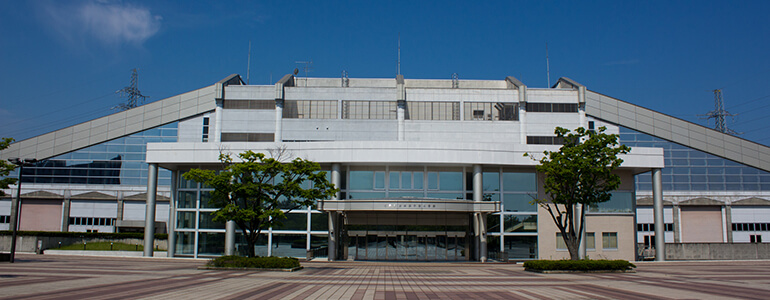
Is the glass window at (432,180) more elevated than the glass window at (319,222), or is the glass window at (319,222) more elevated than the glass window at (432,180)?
the glass window at (432,180)

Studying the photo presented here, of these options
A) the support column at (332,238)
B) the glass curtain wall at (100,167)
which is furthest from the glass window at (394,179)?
the glass curtain wall at (100,167)

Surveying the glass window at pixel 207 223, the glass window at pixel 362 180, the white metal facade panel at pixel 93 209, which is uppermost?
the glass window at pixel 362 180

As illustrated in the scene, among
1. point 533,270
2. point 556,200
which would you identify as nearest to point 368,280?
point 533,270

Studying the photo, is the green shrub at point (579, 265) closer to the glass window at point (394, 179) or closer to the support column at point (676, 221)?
the glass window at point (394, 179)

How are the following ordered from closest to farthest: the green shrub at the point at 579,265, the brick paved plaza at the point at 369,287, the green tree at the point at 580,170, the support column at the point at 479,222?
1. the brick paved plaza at the point at 369,287
2. the green shrub at the point at 579,265
3. the green tree at the point at 580,170
4. the support column at the point at 479,222

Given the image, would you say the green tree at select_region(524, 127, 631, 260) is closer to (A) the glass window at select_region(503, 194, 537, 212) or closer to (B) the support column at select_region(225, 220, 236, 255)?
(A) the glass window at select_region(503, 194, 537, 212)

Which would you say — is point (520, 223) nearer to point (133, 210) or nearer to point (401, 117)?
point (401, 117)

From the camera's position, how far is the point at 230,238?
42.1 m

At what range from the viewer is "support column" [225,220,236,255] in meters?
42.1

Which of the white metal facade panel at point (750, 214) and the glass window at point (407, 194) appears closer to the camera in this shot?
the glass window at point (407, 194)

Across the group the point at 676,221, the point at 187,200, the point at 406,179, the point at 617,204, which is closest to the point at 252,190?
the point at 406,179

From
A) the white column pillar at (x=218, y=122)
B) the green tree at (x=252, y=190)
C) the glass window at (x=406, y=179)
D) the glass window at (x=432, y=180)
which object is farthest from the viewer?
the white column pillar at (x=218, y=122)

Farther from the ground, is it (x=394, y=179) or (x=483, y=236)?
(x=394, y=179)

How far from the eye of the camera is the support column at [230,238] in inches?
1657
